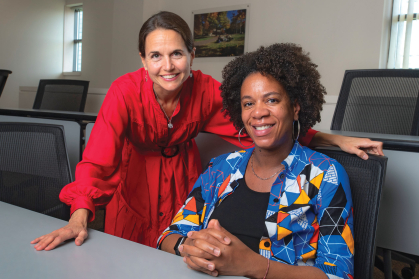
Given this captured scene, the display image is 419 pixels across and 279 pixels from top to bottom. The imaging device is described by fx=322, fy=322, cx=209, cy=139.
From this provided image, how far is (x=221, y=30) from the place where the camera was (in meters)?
4.78

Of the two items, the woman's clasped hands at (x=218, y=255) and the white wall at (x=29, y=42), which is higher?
the white wall at (x=29, y=42)

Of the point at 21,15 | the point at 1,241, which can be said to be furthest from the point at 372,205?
the point at 21,15

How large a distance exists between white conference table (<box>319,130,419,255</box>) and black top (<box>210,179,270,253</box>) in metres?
0.48

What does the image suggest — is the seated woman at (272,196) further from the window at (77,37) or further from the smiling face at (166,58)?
the window at (77,37)

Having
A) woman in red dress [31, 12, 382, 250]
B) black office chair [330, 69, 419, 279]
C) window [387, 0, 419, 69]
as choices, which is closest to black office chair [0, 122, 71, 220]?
woman in red dress [31, 12, 382, 250]

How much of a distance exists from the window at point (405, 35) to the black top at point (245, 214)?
352 cm

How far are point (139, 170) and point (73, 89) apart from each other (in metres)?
2.02

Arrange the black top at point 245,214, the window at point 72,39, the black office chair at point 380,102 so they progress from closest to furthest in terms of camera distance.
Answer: the black top at point 245,214 → the black office chair at point 380,102 → the window at point 72,39

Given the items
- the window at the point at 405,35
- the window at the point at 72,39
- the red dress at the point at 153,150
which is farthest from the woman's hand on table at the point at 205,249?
the window at the point at 72,39

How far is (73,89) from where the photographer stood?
3.03 m

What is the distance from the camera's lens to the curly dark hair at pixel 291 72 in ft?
3.16

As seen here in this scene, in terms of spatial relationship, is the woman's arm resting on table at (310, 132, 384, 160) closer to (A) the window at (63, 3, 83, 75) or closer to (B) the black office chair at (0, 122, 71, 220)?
(B) the black office chair at (0, 122, 71, 220)

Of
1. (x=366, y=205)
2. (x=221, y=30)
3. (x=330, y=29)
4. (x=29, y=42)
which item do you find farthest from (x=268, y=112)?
(x=29, y=42)

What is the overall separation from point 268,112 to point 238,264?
17.7 inches
